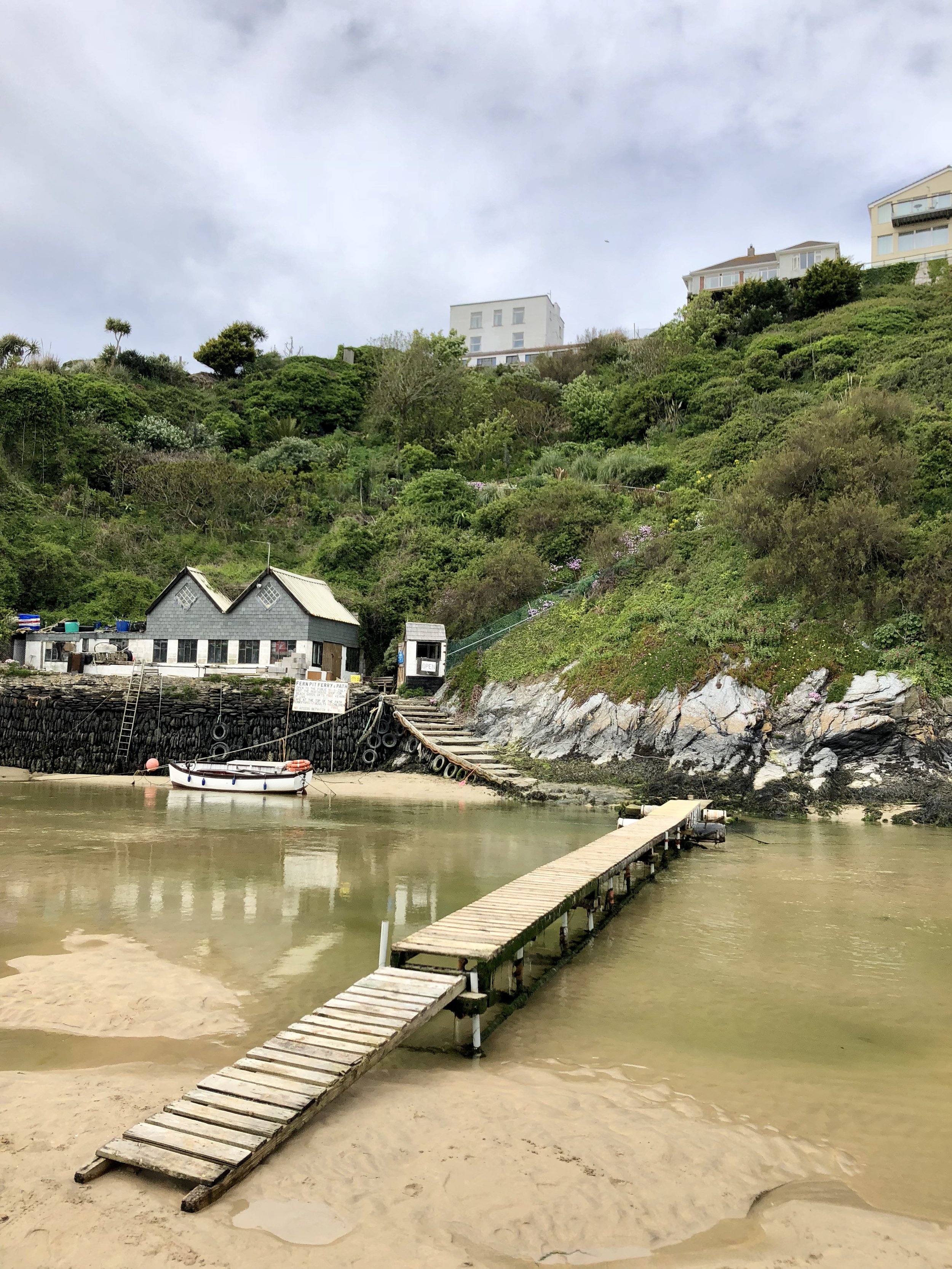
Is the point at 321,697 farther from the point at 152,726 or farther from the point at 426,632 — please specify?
the point at 152,726

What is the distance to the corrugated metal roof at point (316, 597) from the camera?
116ft

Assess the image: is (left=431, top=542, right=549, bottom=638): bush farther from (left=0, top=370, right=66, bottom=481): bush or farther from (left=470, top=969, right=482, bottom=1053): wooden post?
(left=0, top=370, right=66, bottom=481): bush

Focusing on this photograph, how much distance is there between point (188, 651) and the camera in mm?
36719

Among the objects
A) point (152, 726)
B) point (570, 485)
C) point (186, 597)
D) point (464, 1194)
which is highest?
point (570, 485)

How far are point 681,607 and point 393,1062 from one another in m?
23.7

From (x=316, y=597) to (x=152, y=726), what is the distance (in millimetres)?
9135

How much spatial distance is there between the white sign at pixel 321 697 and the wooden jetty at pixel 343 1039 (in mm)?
19678

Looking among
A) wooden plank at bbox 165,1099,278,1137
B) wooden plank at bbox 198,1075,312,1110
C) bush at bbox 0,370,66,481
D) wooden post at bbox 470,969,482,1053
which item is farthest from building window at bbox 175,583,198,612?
wooden plank at bbox 165,1099,278,1137

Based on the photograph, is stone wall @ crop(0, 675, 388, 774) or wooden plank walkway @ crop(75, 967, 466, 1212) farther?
stone wall @ crop(0, 675, 388, 774)

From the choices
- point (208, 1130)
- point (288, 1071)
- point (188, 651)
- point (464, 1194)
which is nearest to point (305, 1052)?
point (288, 1071)

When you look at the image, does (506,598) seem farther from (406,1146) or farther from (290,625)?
(406,1146)

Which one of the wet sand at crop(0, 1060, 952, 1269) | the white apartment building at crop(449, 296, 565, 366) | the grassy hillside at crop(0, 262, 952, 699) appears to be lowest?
the wet sand at crop(0, 1060, 952, 1269)

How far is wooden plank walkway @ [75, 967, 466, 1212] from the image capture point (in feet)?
16.4

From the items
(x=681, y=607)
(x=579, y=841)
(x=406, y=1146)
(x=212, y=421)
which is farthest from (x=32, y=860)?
(x=212, y=421)
